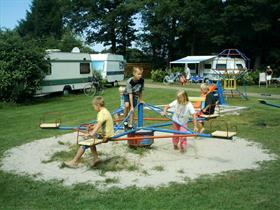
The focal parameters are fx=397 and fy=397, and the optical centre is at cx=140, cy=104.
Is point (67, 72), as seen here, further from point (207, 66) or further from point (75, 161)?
point (207, 66)

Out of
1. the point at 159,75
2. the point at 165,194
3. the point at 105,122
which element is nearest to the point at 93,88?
the point at 159,75

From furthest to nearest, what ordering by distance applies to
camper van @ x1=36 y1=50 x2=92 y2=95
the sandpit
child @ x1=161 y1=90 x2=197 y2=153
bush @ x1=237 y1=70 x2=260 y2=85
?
bush @ x1=237 y1=70 x2=260 y2=85
camper van @ x1=36 y1=50 x2=92 y2=95
child @ x1=161 y1=90 x2=197 y2=153
the sandpit

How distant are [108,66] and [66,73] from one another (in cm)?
658

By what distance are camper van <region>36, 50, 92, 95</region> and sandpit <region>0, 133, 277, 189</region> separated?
12.4m

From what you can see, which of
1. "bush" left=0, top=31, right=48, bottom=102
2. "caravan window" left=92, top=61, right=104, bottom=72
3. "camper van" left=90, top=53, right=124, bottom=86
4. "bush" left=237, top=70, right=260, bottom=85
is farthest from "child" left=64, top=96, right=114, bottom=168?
"bush" left=237, top=70, right=260, bottom=85

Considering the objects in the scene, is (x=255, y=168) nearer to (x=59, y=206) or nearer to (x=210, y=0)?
(x=59, y=206)

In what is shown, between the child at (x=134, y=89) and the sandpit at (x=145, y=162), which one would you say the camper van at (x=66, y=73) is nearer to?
the sandpit at (x=145, y=162)

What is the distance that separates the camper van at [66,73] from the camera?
21219mm

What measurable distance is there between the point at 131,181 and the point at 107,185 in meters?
0.40

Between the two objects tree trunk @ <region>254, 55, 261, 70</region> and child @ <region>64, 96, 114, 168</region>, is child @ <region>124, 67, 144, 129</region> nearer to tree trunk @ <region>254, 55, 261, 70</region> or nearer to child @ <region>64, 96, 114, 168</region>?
child @ <region>64, 96, 114, 168</region>

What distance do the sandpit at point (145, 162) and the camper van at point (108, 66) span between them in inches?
770

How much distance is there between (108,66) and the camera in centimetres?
2902

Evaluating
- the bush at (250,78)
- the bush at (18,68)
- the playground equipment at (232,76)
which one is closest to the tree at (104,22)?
the playground equipment at (232,76)

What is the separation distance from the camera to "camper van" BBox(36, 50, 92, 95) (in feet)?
69.6
